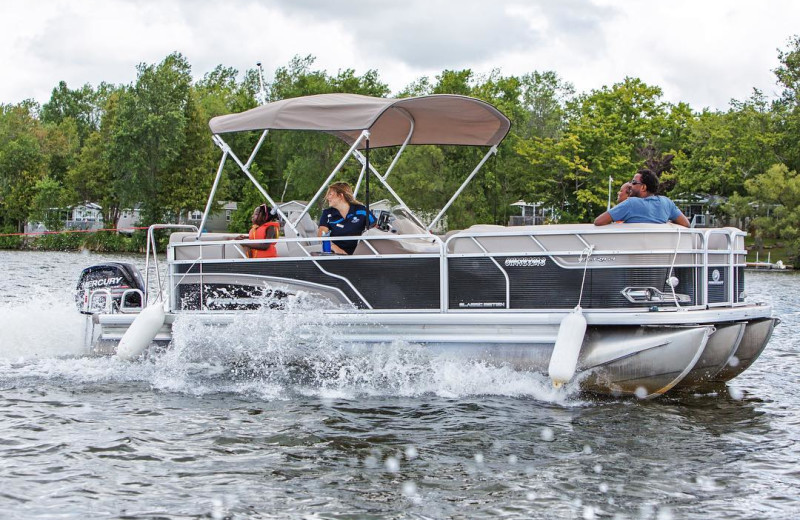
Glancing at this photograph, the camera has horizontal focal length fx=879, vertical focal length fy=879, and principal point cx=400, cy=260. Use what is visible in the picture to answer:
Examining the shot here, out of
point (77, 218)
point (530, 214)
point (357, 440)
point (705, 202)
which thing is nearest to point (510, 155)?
point (530, 214)

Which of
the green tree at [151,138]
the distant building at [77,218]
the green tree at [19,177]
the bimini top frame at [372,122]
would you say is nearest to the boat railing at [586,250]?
the bimini top frame at [372,122]

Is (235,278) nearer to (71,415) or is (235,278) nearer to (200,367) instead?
(200,367)

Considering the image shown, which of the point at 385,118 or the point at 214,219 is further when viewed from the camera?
the point at 214,219

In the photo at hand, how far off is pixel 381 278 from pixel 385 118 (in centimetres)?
251

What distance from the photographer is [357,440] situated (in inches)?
284

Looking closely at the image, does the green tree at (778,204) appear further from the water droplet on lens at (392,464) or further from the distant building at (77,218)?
the distant building at (77,218)

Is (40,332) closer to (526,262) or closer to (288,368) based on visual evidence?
(288,368)

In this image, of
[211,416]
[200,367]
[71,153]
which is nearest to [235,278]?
[200,367]

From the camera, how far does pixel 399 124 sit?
1078 cm

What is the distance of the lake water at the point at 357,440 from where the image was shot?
19.2 ft

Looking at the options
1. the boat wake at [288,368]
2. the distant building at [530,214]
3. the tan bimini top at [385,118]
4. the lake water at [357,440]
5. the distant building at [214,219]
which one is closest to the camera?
the lake water at [357,440]

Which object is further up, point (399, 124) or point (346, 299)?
point (399, 124)

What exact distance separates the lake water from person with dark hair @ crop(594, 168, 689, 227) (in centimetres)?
174

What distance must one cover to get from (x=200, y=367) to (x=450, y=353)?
2924 millimetres
